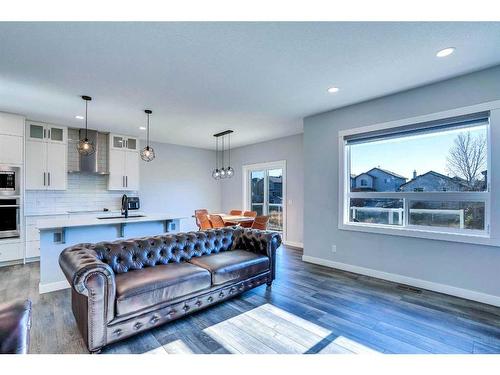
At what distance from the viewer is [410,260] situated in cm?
355

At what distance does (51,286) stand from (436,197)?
5.41m

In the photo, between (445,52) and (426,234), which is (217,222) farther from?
(445,52)

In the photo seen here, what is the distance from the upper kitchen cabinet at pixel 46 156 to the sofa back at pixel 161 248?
3423 mm

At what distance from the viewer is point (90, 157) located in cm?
576

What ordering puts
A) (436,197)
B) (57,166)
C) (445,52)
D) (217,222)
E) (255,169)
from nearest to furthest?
(445,52) < (436,197) < (57,166) < (217,222) < (255,169)

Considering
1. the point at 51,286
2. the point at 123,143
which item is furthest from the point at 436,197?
the point at 123,143

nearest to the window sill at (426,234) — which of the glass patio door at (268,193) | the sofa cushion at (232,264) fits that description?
the sofa cushion at (232,264)

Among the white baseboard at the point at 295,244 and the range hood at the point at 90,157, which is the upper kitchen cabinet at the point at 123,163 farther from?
the white baseboard at the point at 295,244

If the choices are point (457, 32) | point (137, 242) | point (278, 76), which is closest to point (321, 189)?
point (278, 76)

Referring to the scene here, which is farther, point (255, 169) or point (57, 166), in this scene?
point (255, 169)

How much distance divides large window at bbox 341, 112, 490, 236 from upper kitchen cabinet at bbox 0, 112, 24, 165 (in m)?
5.89

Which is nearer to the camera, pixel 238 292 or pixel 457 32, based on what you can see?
pixel 457 32

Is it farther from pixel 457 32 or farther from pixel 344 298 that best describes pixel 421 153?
pixel 344 298
